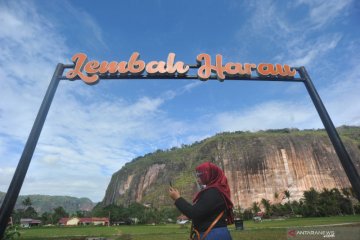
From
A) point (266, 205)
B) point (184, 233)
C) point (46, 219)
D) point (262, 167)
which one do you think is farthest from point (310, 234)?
point (46, 219)

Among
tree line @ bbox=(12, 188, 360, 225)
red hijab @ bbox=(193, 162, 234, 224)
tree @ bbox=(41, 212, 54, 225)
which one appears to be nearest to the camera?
red hijab @ bbox=(193, 162, 234, 224)

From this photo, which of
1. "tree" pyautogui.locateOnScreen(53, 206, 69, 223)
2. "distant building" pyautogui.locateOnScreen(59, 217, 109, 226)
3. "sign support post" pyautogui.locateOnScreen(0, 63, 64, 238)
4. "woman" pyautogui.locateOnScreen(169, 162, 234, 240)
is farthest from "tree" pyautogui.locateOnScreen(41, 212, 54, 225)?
"woman" pyautogui.locateOnScreen(169, 162, 234, 240)

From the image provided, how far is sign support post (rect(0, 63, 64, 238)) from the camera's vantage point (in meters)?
6.56

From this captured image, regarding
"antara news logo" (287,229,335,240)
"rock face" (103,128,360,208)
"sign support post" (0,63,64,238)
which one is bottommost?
"antara news logo" (287,229,335,240)

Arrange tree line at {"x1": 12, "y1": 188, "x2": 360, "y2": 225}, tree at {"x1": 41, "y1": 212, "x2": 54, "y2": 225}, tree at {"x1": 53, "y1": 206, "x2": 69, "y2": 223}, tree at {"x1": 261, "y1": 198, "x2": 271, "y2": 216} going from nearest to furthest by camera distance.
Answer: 1. tree line at {"x1": 12, "y1": 188, "x2": 360, "y2": 225}
2. tree at {"x1": 261, "y1": 198, "x2": 271, "y2": 216}
3. tree at {"x1": 41, "y1": 212, "x2": 54, "y2": 225}
4. tree at {"x1": 53, "y1": 206, "x2": 69, "y2": 223}

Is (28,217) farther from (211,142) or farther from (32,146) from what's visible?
(32,146)

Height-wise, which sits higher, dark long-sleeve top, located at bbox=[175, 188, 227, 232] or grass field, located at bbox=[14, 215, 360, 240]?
grass field, located at bbox=[14, 215, 360, 240]

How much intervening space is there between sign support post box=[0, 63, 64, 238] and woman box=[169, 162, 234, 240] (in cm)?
444

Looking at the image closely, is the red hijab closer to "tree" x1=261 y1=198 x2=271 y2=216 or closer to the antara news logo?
the antara news logo

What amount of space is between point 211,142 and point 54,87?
430 feet

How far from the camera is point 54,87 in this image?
903 centimetres

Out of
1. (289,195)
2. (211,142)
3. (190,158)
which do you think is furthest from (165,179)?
(289,195)

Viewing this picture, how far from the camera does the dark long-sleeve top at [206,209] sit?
396 centimetres

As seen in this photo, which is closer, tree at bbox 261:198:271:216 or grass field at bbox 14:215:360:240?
grass field at bbox 14:215:360:240
